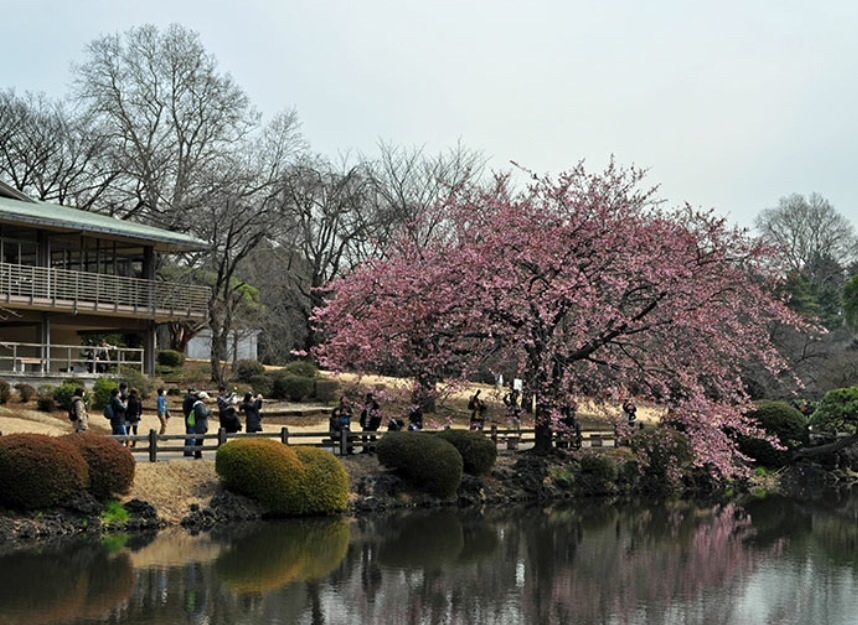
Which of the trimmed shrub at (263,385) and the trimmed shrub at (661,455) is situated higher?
the trimmed shrub at (263,385)

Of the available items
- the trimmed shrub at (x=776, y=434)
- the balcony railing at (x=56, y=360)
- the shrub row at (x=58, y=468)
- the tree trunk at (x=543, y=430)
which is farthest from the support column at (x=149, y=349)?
the trimmed shrub at (x=776, y=434)

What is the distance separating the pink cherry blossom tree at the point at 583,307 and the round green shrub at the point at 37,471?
9.99m

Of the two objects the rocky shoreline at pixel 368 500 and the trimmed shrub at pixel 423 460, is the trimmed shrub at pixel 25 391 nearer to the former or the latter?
the rocky shoreline at pixel 368 500

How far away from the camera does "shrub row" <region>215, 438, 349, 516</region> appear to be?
24984 millimetres

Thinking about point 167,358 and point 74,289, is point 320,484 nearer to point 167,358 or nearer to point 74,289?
point 74,289

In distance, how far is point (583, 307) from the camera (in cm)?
3033

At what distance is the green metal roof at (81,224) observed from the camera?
4059 cm

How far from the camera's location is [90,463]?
75.3 feet

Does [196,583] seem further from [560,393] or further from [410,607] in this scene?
[560,393]

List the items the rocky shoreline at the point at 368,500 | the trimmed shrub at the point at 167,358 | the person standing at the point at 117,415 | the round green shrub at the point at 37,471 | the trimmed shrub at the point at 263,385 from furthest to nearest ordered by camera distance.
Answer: the trimmed shrub at the point at 167,358 → the trimmed shrub at the point at 263,385 → the person standing at the point at 117,415 → the rocky shoreline at the point at 368,500 → the round green shrub at the point at 37,471

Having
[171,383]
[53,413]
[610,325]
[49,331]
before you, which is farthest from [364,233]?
[610,325]

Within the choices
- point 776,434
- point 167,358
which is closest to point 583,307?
point 776,434

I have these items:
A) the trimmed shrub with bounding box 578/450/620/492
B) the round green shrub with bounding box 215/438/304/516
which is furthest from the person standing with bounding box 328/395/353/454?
the trimmed shrub with bounding box 578/450/620/492

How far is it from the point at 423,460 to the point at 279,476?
4.13 metres
